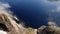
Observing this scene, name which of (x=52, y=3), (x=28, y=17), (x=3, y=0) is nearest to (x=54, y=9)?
(x=52, y=3)

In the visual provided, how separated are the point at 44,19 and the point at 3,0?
5.83m

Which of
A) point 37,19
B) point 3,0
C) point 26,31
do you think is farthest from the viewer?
point 37,19

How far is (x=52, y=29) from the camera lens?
11.1 metres

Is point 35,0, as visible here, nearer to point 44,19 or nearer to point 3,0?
point 44,19

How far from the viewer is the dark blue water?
61.2ft

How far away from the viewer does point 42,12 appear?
21.6 metres

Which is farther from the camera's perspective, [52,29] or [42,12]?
[42,12]

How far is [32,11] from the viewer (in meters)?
21.4

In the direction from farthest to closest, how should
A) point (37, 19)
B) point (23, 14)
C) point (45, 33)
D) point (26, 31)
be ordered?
point (37, 19)
point (23, 14)
point (45, 33)
point (26, 31)

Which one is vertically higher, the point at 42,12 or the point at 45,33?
the point at 42,12

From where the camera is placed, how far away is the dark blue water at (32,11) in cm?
1864

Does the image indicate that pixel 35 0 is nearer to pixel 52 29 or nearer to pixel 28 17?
pixel 28 17

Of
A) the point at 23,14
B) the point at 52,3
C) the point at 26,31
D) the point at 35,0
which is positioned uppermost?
the point at 52,3

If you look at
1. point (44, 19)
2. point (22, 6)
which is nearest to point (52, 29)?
point (22, 6)
